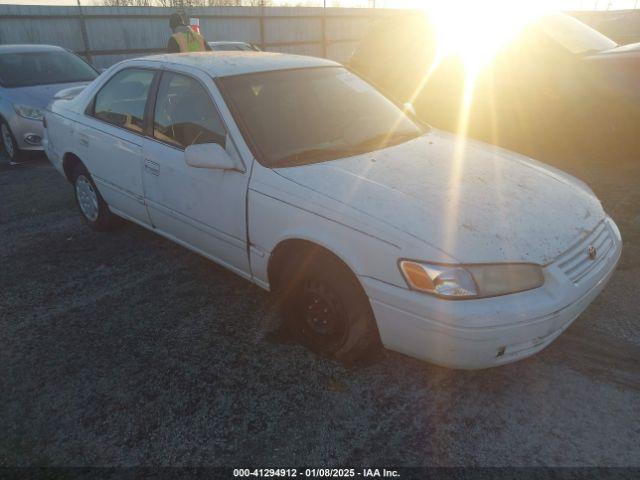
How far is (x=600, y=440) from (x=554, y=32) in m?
5.25

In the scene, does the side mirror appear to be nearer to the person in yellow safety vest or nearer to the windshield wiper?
the windshield wiper

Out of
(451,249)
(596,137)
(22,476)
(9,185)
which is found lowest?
(9,185)

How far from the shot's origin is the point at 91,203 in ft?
14.6

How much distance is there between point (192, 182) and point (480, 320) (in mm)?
1942

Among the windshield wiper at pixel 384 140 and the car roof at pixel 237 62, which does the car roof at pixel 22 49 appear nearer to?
the car roof at pixel 237 62

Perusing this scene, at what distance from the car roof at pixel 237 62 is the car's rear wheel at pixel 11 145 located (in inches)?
174

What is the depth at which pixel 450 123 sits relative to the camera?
20.6ft

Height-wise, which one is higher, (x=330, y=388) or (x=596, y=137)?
(x=596, y=137)

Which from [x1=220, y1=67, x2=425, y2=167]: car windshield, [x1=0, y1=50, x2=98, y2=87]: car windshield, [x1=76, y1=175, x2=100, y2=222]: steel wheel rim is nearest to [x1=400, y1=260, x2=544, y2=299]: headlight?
[x1=220, y1=67, x2=425, y2=167]: car windshield

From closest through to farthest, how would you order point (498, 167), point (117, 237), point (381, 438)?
point (381, 438), point (498, 167), point (117, 237)

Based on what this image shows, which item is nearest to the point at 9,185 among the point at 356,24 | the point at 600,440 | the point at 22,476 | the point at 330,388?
the point at 22,476

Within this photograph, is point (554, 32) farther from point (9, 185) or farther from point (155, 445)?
point (9, 185)

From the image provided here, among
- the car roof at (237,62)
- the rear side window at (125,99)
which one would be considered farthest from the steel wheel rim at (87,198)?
the car roof at (237,62)

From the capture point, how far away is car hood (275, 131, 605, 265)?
7.25 feet
